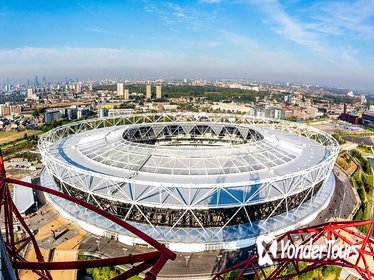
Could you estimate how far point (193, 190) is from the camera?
122 ft

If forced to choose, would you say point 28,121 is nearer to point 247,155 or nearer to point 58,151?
point 58,151

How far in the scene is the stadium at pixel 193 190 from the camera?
112 feet

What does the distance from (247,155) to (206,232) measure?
14240 millimetres

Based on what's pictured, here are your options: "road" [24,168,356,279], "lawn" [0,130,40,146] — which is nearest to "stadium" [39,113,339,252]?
"road" [24,168,356,279]

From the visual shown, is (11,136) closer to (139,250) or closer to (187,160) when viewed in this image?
(187,160)

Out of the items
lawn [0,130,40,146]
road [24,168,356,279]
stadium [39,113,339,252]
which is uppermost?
stadium [39,113,339,252]

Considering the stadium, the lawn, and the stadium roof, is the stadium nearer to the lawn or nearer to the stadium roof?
the stadium roof

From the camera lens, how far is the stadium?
34.3 m

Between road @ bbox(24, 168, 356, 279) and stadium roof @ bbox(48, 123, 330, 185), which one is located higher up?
stadium roof @ bbox(48, 123, 330, 185)

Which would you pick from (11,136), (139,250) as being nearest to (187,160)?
(139,250)

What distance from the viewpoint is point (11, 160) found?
81.1m

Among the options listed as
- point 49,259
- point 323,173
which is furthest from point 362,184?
point 49,259

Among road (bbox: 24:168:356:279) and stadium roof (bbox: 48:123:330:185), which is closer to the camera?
road (bbox: 24:168:356:279)

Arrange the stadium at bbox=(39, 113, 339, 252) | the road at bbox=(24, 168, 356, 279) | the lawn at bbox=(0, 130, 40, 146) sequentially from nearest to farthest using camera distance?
the road at bbox=(24, 168, 356, 279)
the stadium at bbox=(39, 113, 339, 252)
the lawn at bbox=(0, 130, 40, 146)
